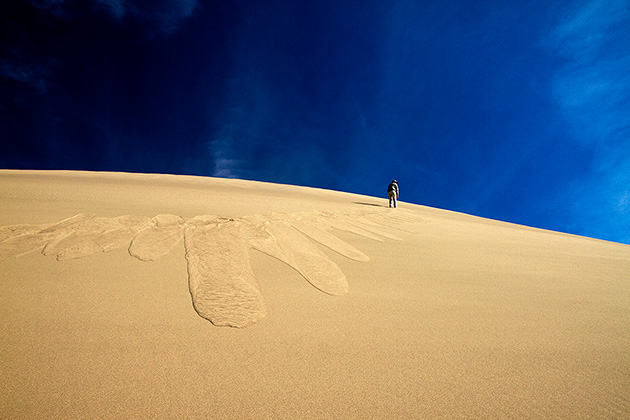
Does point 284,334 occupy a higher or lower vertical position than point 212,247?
lower

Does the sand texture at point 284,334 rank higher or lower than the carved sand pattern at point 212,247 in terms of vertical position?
lower

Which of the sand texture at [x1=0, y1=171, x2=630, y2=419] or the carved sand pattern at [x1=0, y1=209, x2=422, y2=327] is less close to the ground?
the carved sand pattern at [x1=0, y1=209, x2=422, y2=327]

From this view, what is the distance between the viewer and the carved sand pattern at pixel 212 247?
1.60 meters

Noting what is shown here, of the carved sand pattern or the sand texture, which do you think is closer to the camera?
the sand texture

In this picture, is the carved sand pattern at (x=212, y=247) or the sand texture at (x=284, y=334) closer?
the sand texture at (x=284, y=334)

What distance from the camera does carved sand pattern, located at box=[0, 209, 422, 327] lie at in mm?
1603

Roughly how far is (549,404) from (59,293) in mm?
2561

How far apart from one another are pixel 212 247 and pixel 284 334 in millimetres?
1484

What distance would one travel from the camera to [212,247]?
2.46 m

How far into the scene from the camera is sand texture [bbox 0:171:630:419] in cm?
91

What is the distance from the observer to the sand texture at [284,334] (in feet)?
3.00

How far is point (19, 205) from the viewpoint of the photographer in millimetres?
3365

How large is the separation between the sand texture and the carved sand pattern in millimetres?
18

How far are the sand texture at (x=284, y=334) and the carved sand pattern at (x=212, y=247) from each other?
0.06 feet
